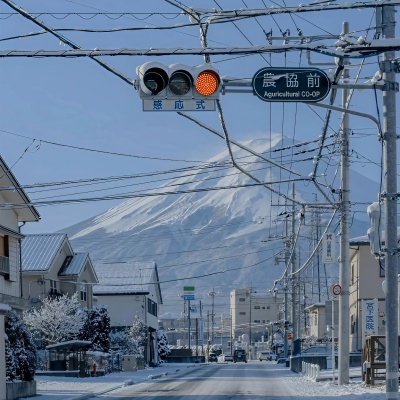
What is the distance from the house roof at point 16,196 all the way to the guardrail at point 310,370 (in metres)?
14.5

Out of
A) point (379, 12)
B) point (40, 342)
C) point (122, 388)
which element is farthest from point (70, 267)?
point (379, 12)

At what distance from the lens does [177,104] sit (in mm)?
14750


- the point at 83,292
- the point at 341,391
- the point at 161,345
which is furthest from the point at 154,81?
the point at 161,345

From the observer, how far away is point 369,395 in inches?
1061

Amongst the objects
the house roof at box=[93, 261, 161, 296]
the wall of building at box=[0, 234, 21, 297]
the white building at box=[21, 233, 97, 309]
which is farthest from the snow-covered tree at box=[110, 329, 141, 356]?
the wall of building at box=[0, 234, 21, 297]

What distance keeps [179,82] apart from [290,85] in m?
1.84

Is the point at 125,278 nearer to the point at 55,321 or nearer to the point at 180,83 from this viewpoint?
the point at 55,321

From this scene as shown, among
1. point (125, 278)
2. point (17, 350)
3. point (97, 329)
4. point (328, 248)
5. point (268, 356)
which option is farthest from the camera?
Answer: point (268, 356)

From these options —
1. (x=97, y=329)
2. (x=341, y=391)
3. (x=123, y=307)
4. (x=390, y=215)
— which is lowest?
(x=341, y=391)

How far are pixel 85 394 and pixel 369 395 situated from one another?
38.6 feet

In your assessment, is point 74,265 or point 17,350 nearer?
point 17,350

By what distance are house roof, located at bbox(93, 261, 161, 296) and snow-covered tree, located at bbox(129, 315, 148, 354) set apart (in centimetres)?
436

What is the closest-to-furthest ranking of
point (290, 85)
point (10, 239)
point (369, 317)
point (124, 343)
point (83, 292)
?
1. point (290, 85)
2. point (10, 239)
3. point (369, 317)
4. point (83, 292)
5. point (124, 343)

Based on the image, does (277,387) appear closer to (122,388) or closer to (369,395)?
(122,388)
